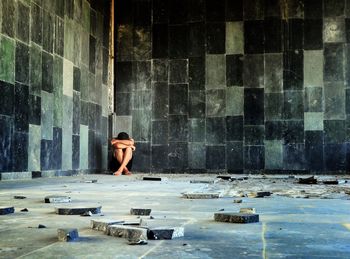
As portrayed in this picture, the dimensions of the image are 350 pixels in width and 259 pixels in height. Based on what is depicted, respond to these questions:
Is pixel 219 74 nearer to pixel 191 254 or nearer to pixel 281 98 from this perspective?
pixel 281 98

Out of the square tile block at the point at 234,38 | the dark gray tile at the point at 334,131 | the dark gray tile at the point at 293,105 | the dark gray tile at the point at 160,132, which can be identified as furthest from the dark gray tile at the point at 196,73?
the dark gray tile at the point at 334,131

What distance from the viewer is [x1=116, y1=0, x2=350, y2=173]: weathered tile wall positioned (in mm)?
10695

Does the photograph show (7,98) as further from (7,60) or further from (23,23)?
(23,23)

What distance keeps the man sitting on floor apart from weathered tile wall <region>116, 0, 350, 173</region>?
954 mm

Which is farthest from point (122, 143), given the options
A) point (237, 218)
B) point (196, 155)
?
point (237, 218)

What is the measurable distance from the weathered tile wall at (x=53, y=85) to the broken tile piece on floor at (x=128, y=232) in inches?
197

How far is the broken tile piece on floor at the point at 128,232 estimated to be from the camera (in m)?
1.99

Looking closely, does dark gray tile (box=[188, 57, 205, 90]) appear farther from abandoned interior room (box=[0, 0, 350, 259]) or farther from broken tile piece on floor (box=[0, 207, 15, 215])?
broken tile piece on floor (box=[0, 207, 15, 215])

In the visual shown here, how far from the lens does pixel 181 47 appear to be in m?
11.4

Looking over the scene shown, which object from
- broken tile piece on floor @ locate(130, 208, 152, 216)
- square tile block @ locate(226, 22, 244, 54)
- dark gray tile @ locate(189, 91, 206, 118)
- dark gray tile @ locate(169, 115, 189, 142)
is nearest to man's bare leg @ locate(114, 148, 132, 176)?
dark gray tile @ locate(169, 115, 189, 142)

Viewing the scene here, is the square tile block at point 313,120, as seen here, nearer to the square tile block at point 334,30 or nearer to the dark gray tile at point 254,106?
the dark gray tile at point 254,106

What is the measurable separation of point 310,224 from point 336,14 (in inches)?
362

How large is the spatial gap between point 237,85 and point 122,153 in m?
2.95

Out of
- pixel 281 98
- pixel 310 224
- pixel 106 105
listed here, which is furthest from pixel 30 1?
pixel 310 224
